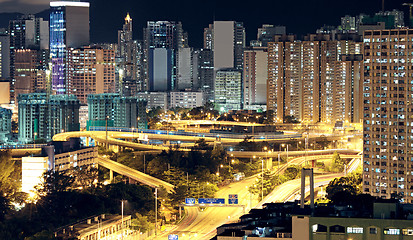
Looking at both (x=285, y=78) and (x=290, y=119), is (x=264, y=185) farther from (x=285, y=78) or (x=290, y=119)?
(x=285, y=78)

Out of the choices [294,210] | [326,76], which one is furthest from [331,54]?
[294,210]

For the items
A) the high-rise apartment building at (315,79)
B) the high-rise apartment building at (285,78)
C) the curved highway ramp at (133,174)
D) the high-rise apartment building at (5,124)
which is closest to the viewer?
the curved highway ramp at (133,174)

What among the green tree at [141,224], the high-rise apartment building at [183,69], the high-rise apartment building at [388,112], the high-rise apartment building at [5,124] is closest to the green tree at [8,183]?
the green tree at [141,224]

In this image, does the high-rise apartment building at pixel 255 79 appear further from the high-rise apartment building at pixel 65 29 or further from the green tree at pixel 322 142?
the green tree at pixel 322 142

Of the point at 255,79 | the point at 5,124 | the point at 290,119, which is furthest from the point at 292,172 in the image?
the point at 255,79

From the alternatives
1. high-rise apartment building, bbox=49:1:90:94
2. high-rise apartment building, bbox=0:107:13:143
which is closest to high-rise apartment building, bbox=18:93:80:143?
high-rise apartment building, bbox=0:107:13:143

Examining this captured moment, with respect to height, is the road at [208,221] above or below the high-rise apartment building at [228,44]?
below
